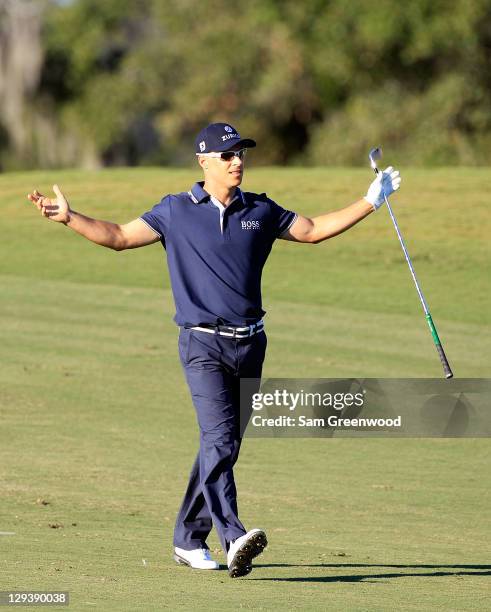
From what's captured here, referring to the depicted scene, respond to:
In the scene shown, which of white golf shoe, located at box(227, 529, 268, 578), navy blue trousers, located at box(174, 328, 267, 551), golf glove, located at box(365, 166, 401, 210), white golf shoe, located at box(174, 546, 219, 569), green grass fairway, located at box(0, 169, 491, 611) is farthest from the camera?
golf glove, located at box(365, 166, 401, 210)

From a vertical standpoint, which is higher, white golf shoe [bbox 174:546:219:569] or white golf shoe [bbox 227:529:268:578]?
white golf shoe [bbox 174:546:219:569]

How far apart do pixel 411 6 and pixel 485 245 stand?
20.6 meters

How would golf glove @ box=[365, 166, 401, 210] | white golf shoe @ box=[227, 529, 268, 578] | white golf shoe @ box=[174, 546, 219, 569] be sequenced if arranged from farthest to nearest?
golf glove @ box=[365, 166, 401, 210], white golf shoe @ box=[174, 546, 219, 569], white golf shoe @ box=[227, 529, 268, 578]

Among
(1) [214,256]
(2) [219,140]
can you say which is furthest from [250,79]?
(1) [214,256]

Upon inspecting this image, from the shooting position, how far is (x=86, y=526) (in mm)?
9367

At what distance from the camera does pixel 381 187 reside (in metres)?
8.38

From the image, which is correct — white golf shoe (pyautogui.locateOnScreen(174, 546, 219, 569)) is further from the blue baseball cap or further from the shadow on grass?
the blue baseball cap

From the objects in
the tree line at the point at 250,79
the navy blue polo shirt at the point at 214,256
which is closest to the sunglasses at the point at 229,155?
the navy blue polo shirt at the point at 214,256

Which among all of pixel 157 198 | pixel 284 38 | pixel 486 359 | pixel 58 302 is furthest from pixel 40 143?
pixel 486 359

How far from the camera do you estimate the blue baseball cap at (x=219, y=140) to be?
795cm

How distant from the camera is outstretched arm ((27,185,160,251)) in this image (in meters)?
7.91

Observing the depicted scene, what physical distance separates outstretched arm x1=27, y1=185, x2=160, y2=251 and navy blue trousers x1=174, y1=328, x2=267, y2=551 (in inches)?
20.7

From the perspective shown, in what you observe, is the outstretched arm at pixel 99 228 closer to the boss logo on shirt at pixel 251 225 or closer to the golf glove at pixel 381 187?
the boss logo on shirt at pixel 251 225

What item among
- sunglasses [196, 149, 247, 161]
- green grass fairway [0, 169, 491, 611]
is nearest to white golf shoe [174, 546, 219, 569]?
green grass fairway [0, 169, 491, 611]
